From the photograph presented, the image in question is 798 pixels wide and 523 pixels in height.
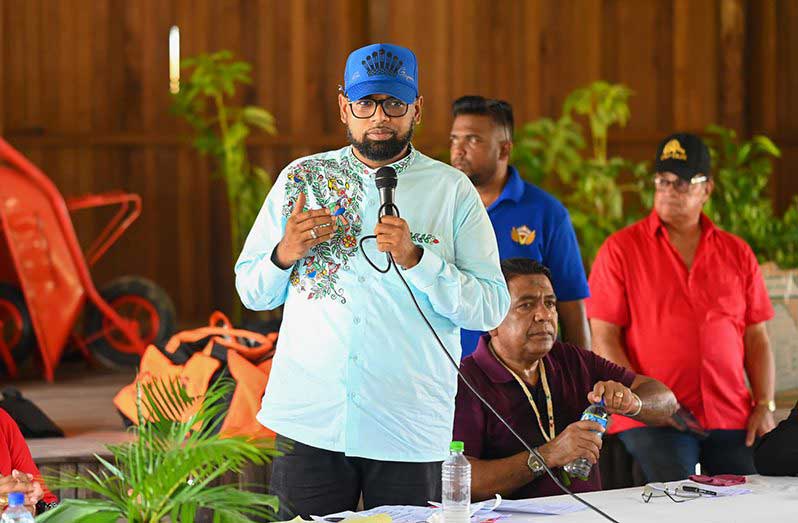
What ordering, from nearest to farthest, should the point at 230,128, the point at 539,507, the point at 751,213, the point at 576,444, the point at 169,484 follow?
the point at 169,484 < the point at 539,507 < the point at 576,444 < the point at 751,213 < the point at 230,128

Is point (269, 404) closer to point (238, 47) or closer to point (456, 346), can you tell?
point (456, 346)

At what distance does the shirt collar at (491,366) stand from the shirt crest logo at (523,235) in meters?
0.65

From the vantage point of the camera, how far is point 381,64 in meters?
2.56

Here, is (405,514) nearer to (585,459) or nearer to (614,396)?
(585,459)

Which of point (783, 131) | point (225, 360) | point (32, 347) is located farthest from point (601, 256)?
point (783, 131)

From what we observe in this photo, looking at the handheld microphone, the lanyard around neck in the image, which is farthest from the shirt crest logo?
the handheld microphone

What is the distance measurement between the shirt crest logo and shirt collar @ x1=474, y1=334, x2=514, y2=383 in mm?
655

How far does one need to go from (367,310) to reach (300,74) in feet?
20.9

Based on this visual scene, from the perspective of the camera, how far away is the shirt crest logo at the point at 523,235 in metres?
3.73

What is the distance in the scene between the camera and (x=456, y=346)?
268 centimetres

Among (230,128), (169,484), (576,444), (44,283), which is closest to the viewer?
(169,484)

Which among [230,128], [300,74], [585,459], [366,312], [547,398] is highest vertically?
[300,74]

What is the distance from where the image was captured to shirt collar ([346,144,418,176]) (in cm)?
262

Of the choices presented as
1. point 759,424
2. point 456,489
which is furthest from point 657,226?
point 456,489
